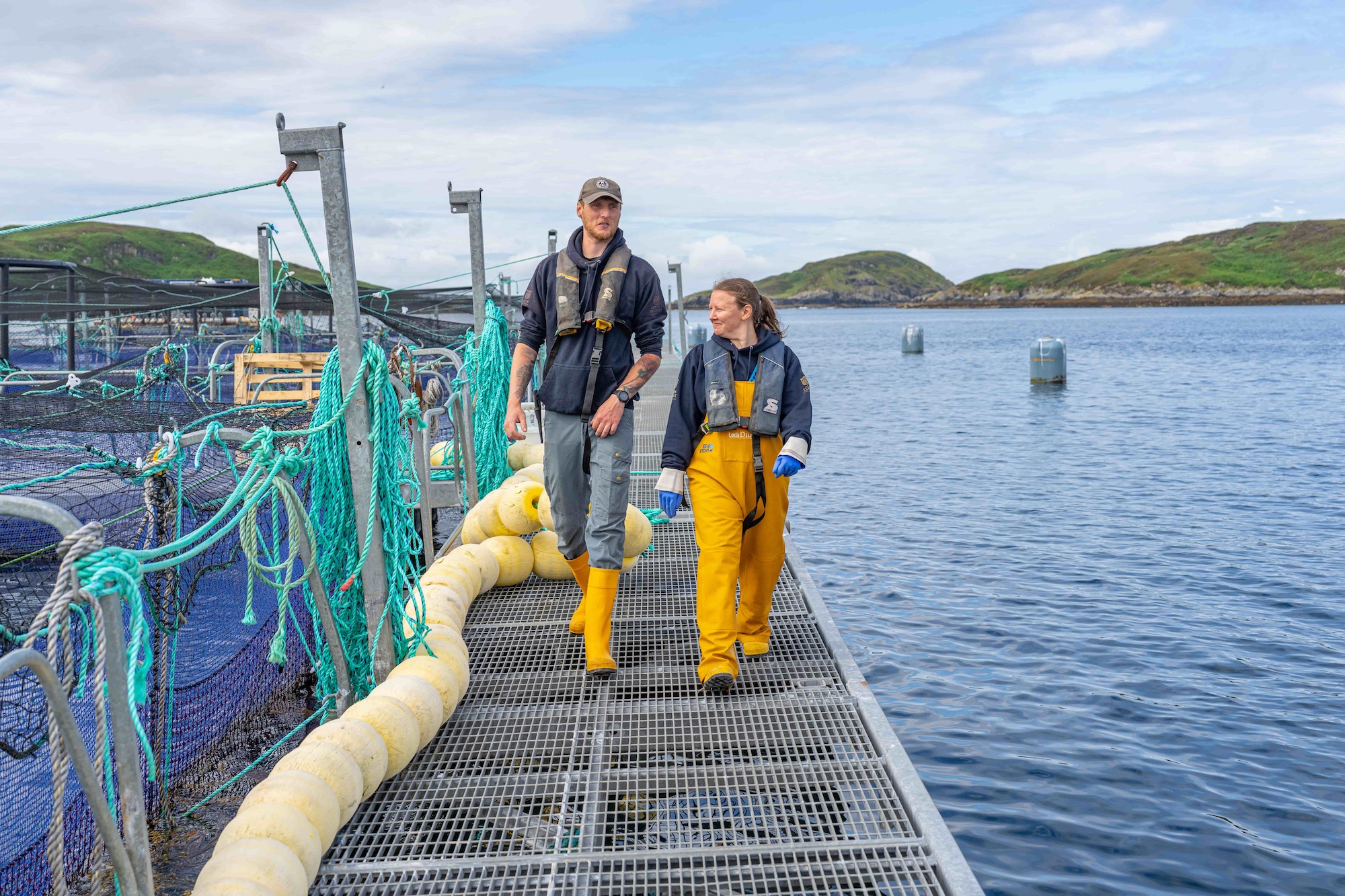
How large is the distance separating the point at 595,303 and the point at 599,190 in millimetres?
484

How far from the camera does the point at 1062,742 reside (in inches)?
255

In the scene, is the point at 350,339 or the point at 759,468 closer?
the point at 350,339

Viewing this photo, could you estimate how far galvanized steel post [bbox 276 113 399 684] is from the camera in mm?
3787

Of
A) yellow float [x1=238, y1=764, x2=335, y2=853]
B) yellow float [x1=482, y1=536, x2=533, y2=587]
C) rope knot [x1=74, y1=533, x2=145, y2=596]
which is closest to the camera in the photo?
rope knot [x1=74, y1=533, x2=145, y2=596]

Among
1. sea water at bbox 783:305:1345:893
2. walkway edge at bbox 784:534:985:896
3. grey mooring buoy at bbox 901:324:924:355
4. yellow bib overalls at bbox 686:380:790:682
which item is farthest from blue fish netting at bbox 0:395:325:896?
grey mooring buoy at bbox 901:324:924:355

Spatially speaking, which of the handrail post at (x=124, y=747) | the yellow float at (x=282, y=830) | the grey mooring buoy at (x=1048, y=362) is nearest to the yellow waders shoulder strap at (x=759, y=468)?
the yellow float at (x=282, y=830)

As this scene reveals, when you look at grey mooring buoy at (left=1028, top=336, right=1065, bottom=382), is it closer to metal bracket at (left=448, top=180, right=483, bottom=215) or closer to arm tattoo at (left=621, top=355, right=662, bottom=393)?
metal bracket at (left=448, top=180, right=483, bottom=215)

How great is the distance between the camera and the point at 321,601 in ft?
13.2

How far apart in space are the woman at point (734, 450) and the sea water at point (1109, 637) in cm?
208

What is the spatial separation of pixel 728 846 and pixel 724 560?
147 centimetres

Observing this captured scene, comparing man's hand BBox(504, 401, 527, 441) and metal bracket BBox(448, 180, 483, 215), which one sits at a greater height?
metal bracket BBox(448, 180, 483, 215)

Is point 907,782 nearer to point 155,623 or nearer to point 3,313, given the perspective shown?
point 155,623

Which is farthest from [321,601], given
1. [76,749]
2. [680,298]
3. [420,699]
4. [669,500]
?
[680,298]

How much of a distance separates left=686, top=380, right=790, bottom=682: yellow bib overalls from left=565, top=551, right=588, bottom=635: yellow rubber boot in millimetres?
672
